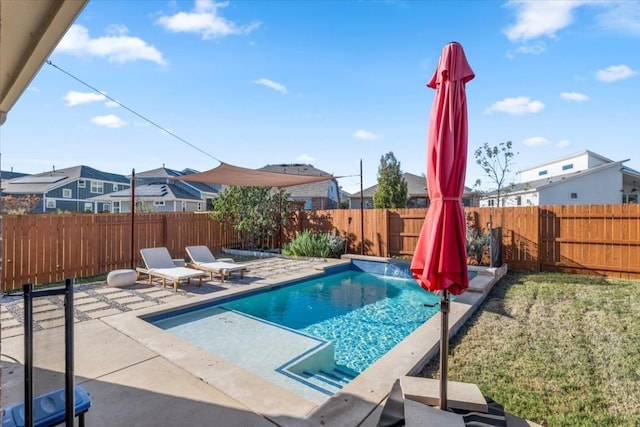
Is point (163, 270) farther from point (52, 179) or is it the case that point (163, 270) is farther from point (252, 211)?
point (52, 179)

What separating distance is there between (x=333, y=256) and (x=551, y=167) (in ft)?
102

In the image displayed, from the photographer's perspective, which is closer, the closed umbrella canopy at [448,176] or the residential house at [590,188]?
the closed umbrella canopy at [448,176]

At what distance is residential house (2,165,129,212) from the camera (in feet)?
91.9

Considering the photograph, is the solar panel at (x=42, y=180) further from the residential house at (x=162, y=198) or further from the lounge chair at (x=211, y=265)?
the lounge chair at (x=211, y=265)

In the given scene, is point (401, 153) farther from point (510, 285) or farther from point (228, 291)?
point (228, 291)

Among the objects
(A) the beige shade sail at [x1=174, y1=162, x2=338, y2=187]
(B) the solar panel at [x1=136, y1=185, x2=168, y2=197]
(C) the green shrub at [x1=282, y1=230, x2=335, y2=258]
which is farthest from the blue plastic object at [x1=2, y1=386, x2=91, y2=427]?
(B) the solar panel at [x1=136, y1=185, x2=168, y2=197]

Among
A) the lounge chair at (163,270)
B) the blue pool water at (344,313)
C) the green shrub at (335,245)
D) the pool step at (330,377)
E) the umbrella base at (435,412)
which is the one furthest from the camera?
the green shrub at (335,245)

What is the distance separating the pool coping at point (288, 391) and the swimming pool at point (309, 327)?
2.08 ft

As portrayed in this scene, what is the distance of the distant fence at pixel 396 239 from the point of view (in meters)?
7.99

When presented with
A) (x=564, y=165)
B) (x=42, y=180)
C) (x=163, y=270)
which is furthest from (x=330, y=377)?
(x=42, y=180)

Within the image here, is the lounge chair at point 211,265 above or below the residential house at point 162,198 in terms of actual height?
below

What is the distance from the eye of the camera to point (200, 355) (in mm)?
3865

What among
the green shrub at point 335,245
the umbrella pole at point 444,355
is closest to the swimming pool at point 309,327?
the umbrella pole at point 444,355

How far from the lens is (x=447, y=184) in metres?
2.48
